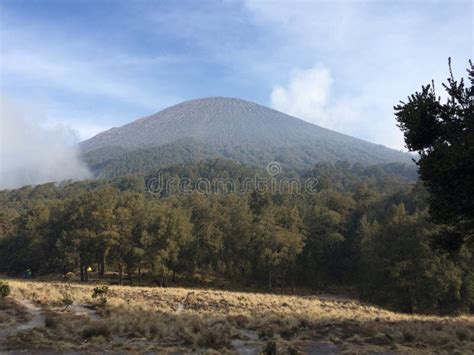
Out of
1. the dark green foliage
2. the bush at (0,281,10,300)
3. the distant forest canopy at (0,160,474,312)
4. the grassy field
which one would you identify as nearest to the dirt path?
the grassy field

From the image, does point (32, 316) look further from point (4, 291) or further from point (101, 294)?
point (101, 294)

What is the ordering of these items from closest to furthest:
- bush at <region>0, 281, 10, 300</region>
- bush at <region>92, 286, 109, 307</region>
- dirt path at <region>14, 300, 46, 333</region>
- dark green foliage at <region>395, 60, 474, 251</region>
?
dark green foliage at <region>395, 60, 474, 251</region>, dirt path at <region>14, 300, 46, 333</region>, bush at <region>0, 281, 10, 300</region>, bush at <region>92, 286, 109, 307</region>

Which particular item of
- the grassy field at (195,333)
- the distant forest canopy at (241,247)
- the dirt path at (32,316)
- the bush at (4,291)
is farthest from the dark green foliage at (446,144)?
the distant forest canopy at (241,247)

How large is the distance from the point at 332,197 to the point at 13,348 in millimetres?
63385

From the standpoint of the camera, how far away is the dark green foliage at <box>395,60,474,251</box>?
11571mm

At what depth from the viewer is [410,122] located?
13.6 meters

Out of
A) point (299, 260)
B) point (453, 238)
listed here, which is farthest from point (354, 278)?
point (453, 238)

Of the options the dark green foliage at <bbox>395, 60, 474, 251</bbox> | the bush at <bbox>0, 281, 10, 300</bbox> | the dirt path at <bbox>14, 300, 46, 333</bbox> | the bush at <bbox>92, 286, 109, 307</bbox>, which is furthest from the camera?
the bush at <bbox>92, 286, 109, 307</bbox>

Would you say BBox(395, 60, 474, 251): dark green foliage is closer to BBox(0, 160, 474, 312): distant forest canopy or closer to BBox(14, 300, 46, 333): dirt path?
BBox(14, 300, 46, 333): dirt path

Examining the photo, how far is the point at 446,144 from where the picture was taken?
1238cm

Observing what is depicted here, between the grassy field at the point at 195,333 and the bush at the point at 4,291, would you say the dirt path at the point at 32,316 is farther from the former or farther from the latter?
the bush at the point at 4,291

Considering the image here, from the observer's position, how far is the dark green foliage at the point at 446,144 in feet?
38.0

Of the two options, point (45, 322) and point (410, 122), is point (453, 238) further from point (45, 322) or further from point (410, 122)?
point (45, 322)

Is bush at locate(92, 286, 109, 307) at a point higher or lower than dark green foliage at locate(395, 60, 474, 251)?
lower
